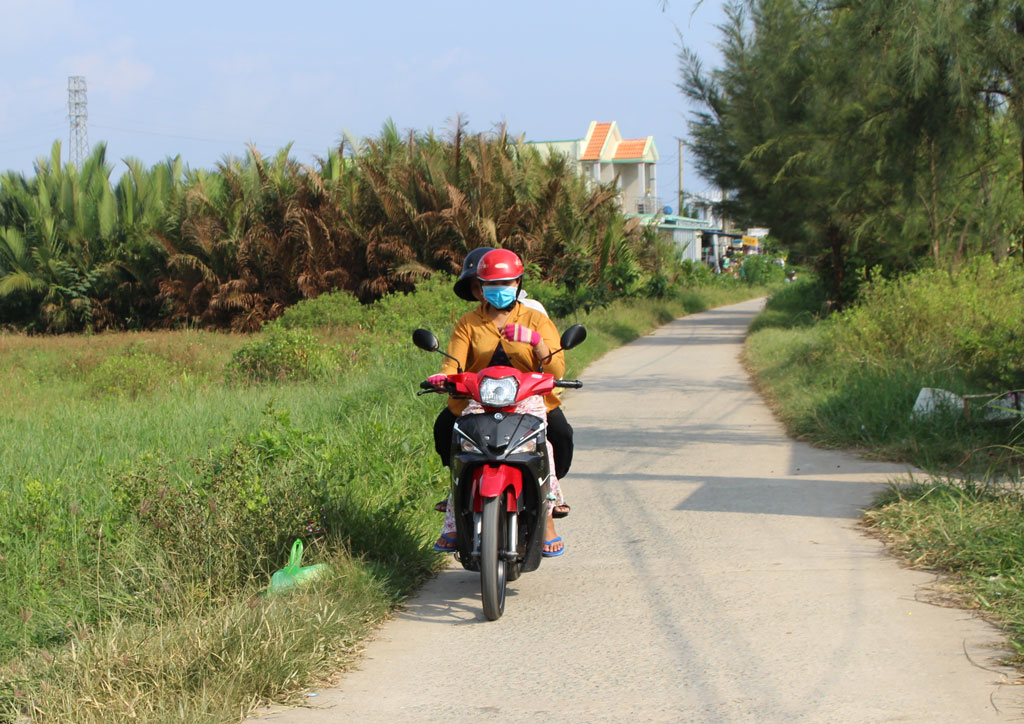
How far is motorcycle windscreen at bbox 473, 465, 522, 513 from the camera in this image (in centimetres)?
517

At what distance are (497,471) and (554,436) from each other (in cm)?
67

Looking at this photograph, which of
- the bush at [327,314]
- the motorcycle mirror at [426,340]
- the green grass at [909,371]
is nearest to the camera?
the motorcycle mirror at [426,340]

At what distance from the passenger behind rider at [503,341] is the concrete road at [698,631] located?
1.89 ft

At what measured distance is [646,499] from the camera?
7.82 m

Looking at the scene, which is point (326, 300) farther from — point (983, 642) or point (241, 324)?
point (983, 642)

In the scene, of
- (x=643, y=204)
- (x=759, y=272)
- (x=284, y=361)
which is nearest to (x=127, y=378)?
(x=284, y=361)

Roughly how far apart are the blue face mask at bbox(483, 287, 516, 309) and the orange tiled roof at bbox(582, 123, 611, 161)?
60.7 m

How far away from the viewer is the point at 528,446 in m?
5.33

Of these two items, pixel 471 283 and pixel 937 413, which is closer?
pixel 471 283

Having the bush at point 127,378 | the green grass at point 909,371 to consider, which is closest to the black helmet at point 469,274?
the green grass at point 909,371

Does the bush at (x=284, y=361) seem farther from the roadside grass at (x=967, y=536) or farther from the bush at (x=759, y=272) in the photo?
the bush at (x=759, y=272)

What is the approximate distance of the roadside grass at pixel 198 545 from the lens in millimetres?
4105

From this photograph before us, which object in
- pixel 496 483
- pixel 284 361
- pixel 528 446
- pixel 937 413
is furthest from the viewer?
pixel 284 361

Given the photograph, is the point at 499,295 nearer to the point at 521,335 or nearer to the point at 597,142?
the point at 521,335
